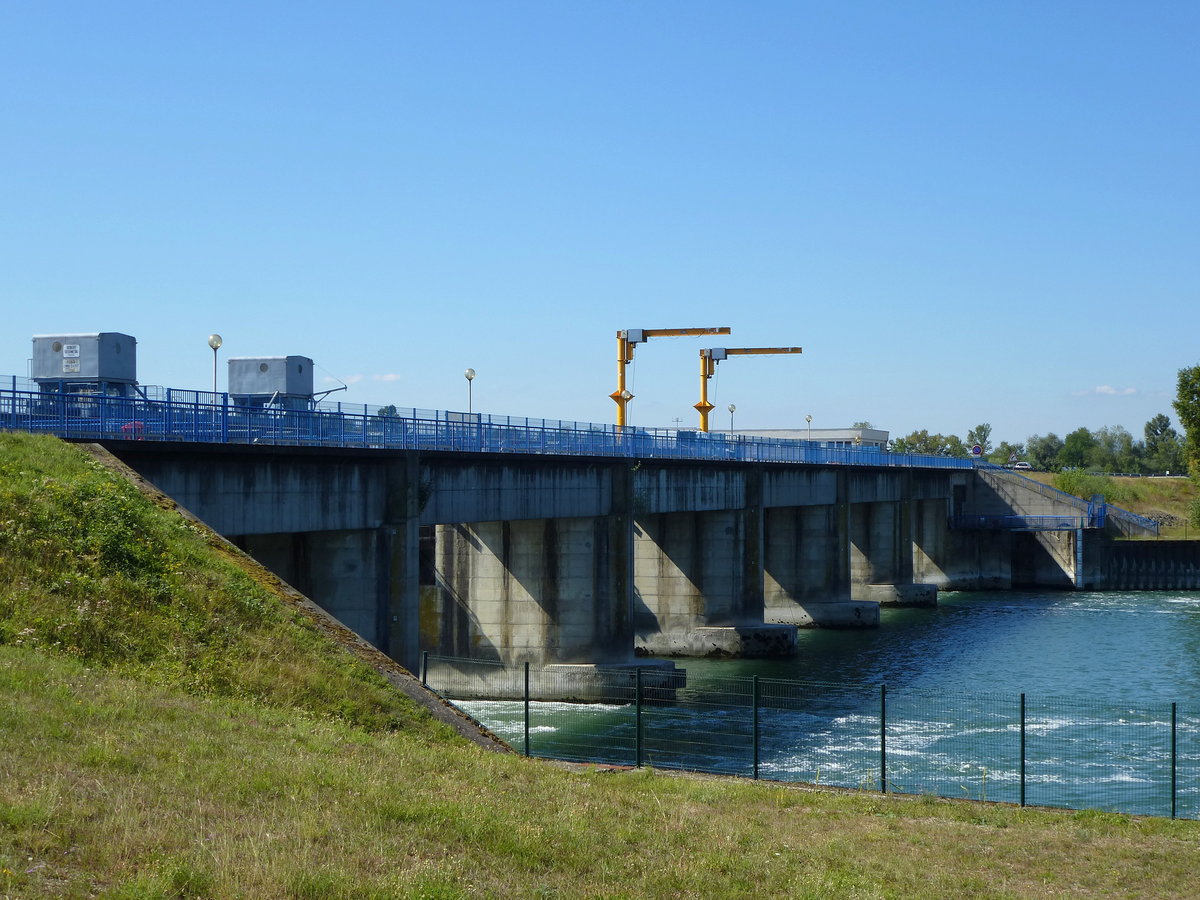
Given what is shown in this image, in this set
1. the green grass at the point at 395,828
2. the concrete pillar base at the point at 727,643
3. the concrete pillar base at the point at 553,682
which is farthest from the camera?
the concrete pillar base at the point at 727,643

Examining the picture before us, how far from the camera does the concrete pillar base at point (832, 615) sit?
219ft

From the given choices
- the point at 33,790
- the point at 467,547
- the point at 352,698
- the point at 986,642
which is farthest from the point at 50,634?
the point at 986,642

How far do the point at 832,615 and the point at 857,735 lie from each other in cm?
3263

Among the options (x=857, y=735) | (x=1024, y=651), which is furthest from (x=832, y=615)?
(x=857, y=735)

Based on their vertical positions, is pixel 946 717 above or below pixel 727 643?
above

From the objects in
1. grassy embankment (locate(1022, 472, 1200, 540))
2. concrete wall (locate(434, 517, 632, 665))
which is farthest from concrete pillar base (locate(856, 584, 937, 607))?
grassy embankment (locate(1022, 472, 1200, 540))

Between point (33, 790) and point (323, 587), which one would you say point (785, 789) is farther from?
point (323, 587)

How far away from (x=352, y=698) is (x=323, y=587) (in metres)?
15.7

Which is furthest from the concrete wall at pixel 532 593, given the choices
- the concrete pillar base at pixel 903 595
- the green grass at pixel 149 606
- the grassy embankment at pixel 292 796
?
the concrete pillar base at pixel 903 595

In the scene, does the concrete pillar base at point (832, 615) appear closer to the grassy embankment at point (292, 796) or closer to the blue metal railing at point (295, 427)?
the blue metal railing at point (295, 427)

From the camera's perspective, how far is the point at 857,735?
35031mm

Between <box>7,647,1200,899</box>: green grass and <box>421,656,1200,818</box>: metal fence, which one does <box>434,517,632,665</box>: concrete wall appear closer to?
<box>421,656,1200,818</box>: metal fence

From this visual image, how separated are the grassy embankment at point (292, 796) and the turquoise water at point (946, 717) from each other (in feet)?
18.7

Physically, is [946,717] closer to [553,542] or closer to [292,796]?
[553,542]
